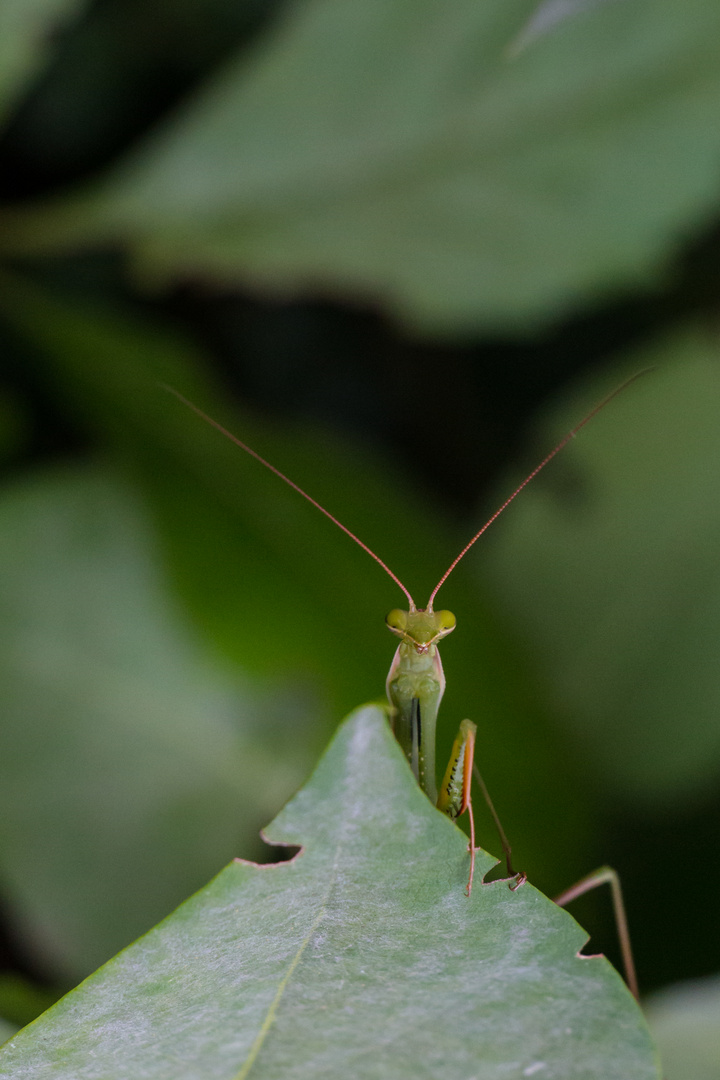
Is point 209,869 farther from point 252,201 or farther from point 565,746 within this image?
point 252,201

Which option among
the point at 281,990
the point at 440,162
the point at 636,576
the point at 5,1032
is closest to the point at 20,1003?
the point at 5,1032

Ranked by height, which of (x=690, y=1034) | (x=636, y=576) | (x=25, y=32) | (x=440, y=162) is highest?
(x=25, y=32)

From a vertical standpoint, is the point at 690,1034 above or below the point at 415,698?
below

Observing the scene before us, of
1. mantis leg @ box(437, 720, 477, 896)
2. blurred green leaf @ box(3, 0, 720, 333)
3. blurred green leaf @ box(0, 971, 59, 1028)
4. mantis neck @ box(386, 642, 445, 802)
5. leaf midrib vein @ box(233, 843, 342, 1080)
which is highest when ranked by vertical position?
blurred green leaf @ box(3, 0, 720, 333)

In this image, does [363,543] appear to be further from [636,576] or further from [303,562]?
[636,576]

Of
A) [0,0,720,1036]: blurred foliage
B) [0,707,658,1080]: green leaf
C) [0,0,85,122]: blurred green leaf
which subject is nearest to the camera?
[0,707,658,1080]: green leaf

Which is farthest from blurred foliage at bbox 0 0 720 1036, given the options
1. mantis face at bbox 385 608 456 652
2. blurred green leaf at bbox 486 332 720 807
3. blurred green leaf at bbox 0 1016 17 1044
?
blurred green leaf at bbox 0 1016 17 1044

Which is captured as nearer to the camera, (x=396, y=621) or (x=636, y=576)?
(x=396, y=621)

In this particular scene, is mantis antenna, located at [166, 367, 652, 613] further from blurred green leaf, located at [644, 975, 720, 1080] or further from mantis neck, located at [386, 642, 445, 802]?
blurred green leaf, located at [644, 975, 720, 1080]
